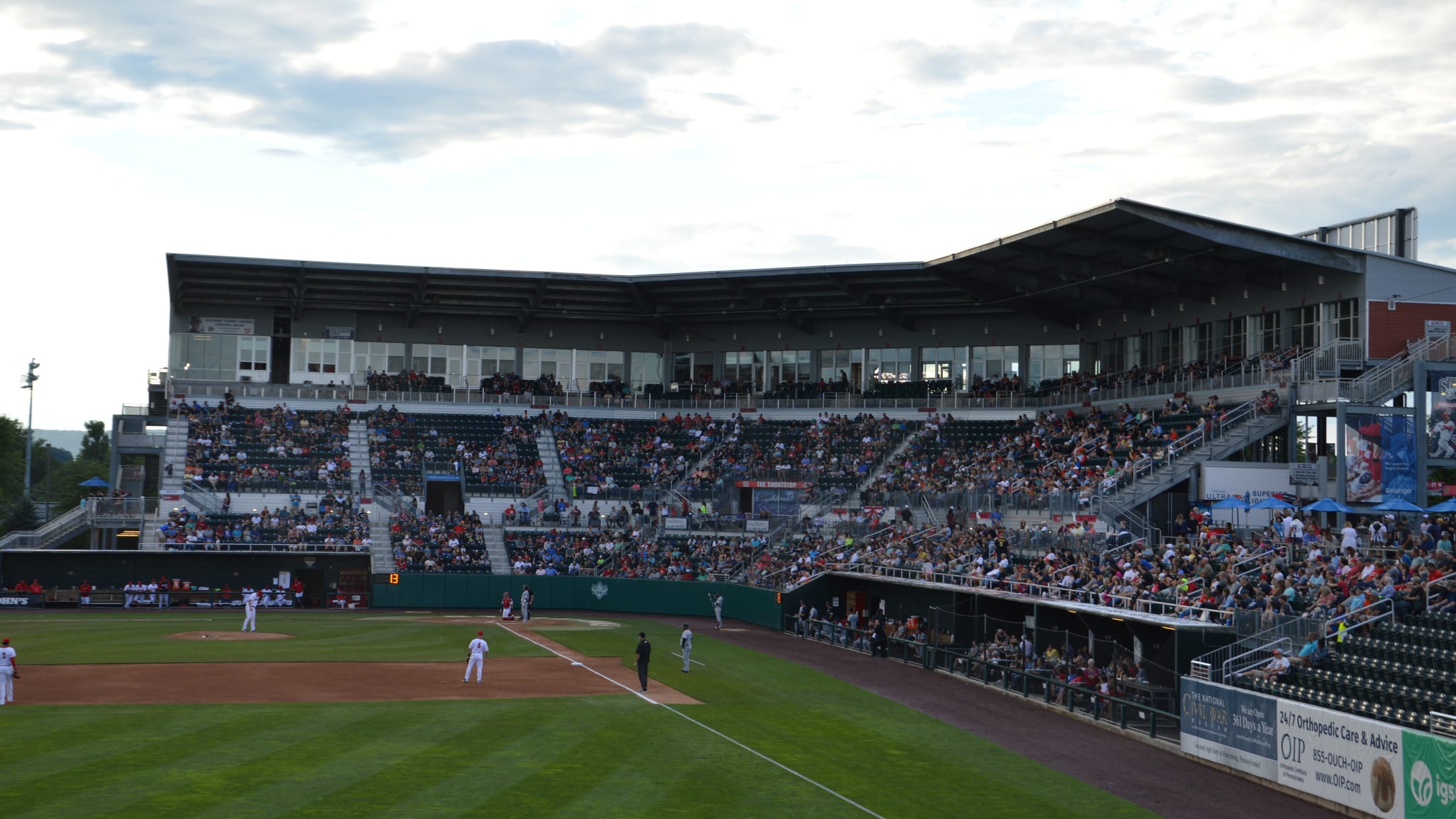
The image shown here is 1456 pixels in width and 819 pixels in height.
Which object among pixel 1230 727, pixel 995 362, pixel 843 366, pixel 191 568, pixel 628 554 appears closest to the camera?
pixel 1230 727

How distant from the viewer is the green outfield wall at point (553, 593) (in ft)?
181

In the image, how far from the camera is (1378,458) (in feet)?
136

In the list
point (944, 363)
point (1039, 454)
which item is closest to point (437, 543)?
point (1039, 454)

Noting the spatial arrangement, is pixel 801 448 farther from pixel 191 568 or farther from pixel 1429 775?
pixel 1429 775

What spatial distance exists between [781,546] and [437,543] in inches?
652

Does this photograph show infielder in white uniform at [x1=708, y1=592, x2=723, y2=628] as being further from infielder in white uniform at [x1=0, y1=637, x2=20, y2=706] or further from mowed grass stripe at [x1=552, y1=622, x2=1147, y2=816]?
infielder in white uniform at [x1=0, y1=637, x2=20, y2=706]

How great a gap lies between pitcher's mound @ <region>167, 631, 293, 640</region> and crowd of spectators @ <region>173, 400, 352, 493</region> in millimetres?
17854

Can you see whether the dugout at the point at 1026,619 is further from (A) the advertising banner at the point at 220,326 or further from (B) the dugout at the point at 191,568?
(A) the advertising banner at the point at 220,326

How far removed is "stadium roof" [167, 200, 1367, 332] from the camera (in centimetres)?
5044

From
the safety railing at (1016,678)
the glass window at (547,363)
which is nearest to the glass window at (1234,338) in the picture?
the safety railing at (1016,678)

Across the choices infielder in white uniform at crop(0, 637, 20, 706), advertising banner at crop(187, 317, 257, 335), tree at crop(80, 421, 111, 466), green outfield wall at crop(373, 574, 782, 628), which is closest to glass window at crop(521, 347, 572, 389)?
advertising banner at crop(187, 317, 257, 335)

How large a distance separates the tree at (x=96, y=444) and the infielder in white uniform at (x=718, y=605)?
130 m

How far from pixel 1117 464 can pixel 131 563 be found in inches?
1670

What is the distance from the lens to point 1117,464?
1842 inches
